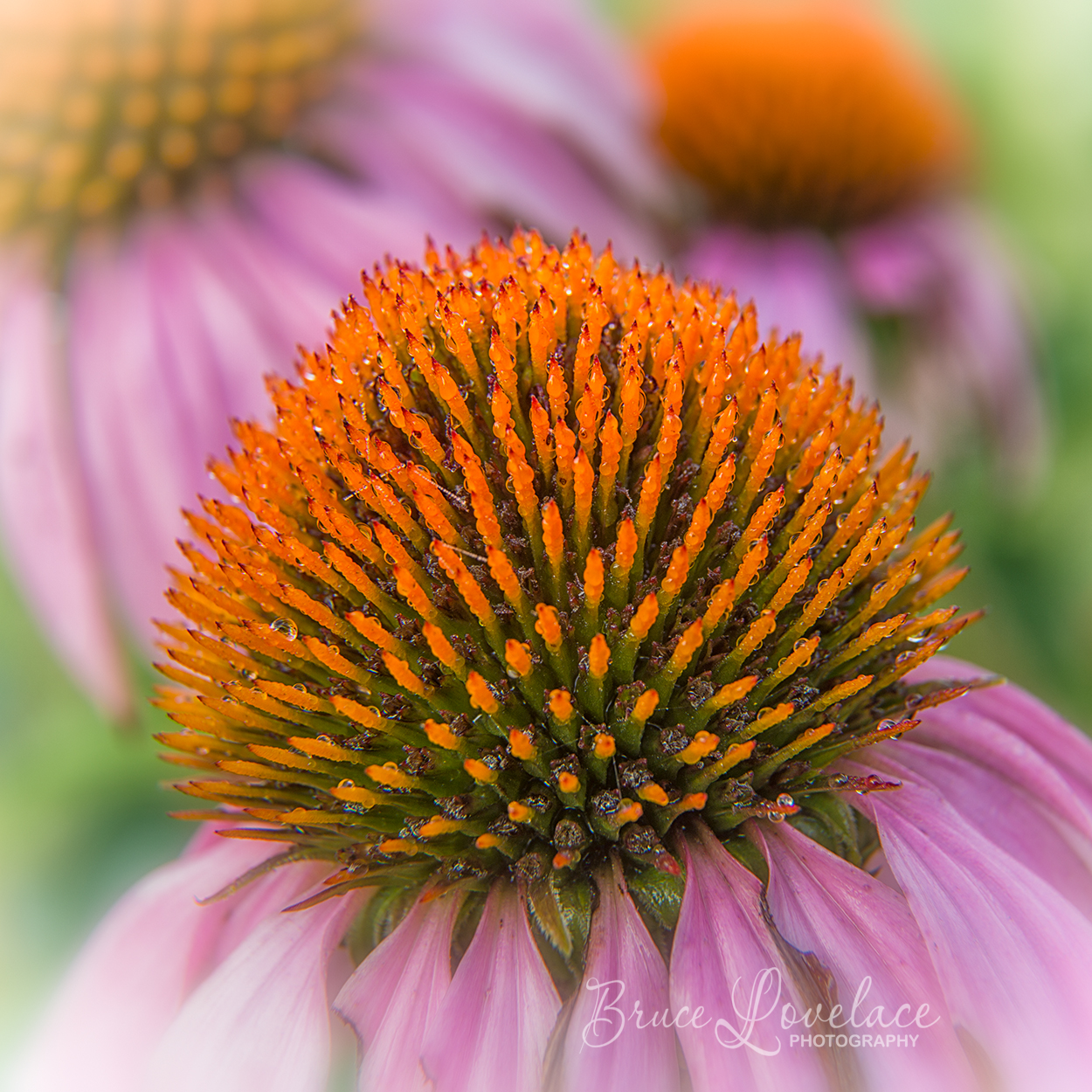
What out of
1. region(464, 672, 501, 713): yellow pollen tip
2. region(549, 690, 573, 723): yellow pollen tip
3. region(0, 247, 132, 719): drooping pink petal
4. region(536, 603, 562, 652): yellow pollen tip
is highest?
region(0, 247, 132, 719): drooping pink petal

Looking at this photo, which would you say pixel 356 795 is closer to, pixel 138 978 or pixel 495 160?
pixel 138 978

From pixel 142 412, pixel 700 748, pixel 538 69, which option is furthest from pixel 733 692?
pixel 538 69

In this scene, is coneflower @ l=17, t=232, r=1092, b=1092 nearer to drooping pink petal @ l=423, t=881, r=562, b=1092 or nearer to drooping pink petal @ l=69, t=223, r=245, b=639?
drooping pink petal @ l=423, t=881, r=562, b=1092

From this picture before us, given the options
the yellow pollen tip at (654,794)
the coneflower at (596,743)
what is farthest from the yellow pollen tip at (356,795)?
the yellow pollen tip at (654,794)

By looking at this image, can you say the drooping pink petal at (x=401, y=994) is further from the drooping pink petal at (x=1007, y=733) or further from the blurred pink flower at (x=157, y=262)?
→ the blurred pink flower at (x=157, y=262)

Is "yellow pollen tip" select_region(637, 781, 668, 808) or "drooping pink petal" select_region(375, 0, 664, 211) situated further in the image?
"drooping pink petal" select_region(375, 0, 664, 211)

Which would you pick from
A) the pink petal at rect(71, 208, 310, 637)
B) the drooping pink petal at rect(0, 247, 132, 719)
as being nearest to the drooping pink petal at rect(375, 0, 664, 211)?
the pink petal at rect(71, 208, 310, 637)

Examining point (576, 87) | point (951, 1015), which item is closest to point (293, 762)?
point (951, 1015)
